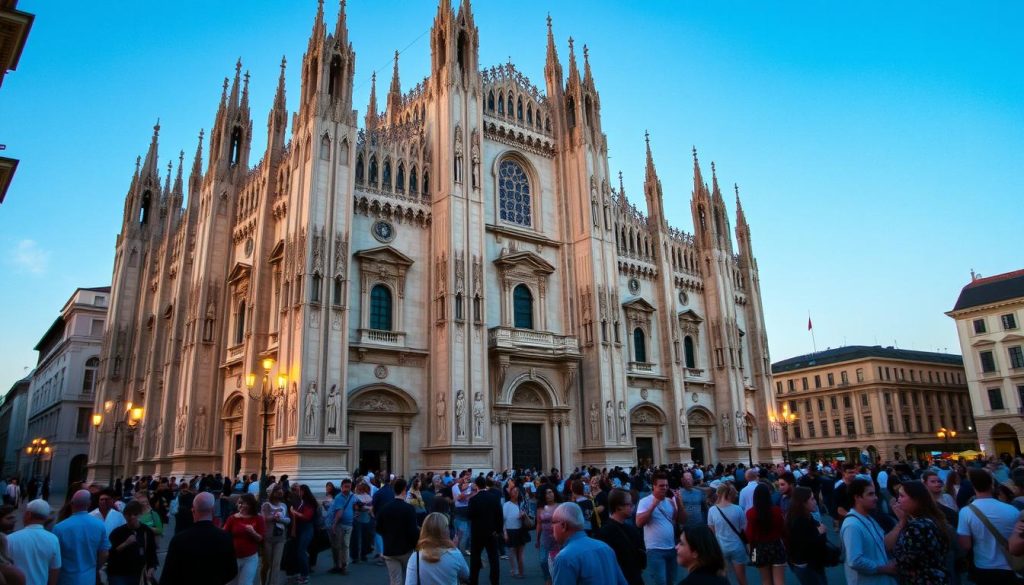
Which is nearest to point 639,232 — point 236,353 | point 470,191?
point 470,191

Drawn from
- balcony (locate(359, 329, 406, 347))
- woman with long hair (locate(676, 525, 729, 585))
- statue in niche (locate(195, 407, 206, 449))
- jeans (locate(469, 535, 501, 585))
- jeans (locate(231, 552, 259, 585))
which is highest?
balcony (locate(359, 329, 406, 347))

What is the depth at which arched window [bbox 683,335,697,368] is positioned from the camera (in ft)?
141

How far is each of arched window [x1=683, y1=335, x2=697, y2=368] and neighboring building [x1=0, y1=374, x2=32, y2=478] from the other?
73.9m

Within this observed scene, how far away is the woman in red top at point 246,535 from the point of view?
8.59 meters

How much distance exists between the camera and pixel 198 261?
3638 cm

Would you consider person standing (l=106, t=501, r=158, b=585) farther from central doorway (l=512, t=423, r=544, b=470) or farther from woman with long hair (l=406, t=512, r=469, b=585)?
central doorway (l=512, t=423, r=544, b=470)

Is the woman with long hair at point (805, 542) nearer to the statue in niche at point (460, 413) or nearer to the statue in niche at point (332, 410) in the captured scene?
the statue in niche at point (332, 410)

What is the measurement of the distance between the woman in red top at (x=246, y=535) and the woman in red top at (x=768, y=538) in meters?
6.19

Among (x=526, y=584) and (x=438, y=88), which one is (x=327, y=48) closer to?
(x=438, y=88)

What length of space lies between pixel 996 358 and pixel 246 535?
65.8 meters

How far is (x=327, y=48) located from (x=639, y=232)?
20.9m

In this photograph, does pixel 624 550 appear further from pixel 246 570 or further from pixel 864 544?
pixel 246 570

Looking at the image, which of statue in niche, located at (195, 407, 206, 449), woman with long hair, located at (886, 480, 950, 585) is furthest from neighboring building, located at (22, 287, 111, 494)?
woman with long hair, located at (886, 480, 950, 585)

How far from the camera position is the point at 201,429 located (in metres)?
32.6
